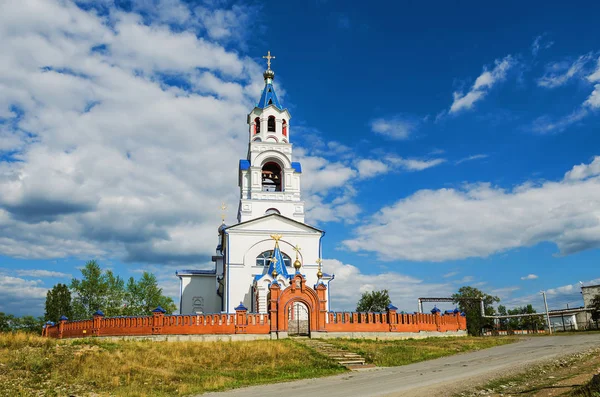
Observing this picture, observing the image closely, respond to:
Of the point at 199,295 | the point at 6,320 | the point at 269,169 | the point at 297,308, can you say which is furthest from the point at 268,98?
the point at 6,320

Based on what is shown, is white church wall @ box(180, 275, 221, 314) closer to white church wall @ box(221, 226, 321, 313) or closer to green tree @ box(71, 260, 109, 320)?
white church wall @ box(221, 226, 321, 313)

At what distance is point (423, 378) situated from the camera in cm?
1306

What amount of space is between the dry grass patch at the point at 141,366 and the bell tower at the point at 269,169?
15.4 m

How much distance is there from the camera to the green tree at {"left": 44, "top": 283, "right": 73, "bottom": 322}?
3972cm

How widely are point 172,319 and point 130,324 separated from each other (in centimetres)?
254

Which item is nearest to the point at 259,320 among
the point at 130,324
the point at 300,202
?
the point at 130,324

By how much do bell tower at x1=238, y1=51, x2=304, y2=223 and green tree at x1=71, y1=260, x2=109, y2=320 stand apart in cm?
1985

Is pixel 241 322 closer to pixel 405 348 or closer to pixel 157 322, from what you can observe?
pixel 157 322

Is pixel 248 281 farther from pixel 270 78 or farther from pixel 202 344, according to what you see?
pixel 270 78

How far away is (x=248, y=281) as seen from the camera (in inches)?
1193

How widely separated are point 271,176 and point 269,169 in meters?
0.54

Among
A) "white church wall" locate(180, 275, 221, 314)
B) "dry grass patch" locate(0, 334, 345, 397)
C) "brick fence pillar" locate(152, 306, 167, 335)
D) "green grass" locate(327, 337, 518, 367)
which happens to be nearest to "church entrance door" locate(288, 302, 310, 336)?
"green grass" locate(327, 337, 518, 367)

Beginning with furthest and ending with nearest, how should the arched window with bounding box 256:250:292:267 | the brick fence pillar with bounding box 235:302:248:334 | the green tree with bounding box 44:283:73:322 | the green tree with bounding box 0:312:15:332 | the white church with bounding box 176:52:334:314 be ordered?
the green tree with bounding box 0:312:15:332
the green tree with bounding box 44:283:73:322
the arched window with bounding box 256:250:292:267
the white church with bounding box 176:52:334:314
the brick fence pillar with bounding box 235:302:248:334

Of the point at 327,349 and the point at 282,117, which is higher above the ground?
the point at 282,117
